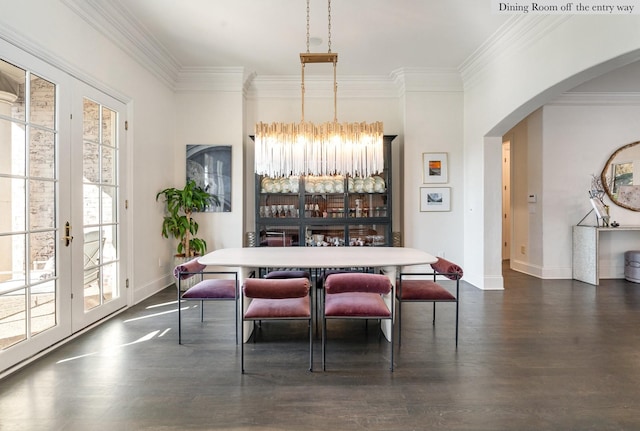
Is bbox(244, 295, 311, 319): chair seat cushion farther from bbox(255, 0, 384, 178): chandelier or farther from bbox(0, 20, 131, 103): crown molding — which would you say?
bbox(0, 20, 131, 103): crown molding

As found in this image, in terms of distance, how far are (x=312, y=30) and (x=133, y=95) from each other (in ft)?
7.41

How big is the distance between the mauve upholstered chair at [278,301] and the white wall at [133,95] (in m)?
2.35

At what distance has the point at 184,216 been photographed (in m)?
4.79

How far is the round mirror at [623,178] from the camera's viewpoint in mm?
5336

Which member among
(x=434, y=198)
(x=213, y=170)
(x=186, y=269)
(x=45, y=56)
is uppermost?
(x=45, y=56)

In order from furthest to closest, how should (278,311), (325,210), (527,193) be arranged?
(527,193) → (325,210) → (278,311)

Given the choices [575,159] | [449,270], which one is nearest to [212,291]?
[449,270]

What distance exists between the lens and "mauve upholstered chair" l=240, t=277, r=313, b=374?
2.28m

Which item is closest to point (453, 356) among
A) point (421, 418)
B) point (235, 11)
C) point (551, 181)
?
point (421, 418)

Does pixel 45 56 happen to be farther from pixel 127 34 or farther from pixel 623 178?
pixel 623 178

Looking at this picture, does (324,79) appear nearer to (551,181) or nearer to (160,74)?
(160,74)

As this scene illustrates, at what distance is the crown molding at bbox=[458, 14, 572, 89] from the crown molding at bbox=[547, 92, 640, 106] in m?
1.68

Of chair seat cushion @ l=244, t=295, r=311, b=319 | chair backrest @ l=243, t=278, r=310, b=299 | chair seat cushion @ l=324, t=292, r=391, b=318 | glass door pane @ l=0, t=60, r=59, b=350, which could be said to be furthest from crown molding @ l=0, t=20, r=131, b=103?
chair seat cushion @ l=324, t=292, r=391, b=318

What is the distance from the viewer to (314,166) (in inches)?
129
